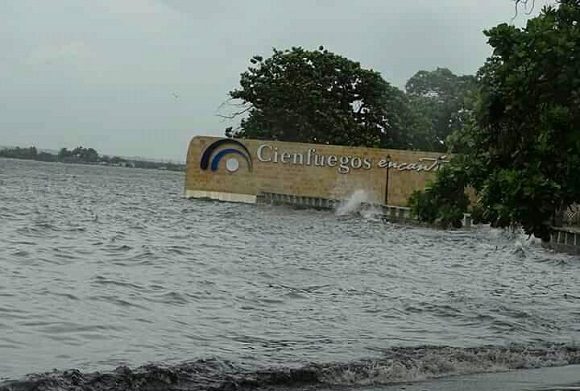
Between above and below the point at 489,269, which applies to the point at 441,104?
above

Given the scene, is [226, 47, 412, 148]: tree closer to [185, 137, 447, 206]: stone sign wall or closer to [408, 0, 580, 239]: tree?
[185, 137, 447, 206]: stone sign wall

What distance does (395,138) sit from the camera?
65.8m

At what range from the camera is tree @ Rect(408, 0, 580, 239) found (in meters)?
10.0

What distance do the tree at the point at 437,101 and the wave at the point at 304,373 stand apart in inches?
1788

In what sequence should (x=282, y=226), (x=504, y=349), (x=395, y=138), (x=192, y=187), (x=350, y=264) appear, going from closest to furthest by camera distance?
(x=504, y=349)
(x=350, y=264)
(x=282, y=226)
(x=192, y=187)
(x=395, y=138)

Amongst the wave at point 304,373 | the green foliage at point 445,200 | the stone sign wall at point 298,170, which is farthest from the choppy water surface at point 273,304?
the stone sign wall at point 298,170

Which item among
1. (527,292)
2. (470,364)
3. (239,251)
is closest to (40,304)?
(470,364)

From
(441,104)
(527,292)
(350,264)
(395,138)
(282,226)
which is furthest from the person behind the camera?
(441,104)

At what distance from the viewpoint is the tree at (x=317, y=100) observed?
6128cm

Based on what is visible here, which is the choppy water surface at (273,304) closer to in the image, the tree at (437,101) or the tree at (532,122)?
the tree at (532,122)

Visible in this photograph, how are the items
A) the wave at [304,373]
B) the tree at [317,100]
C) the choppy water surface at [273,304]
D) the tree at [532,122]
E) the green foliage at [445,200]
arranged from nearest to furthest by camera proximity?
1. the wave at [304,373]
2. the tree at [532,122]
3. the choppy water surface at [273,304]
4. the green foliage at [445,200]
5. the tree at [317,100]

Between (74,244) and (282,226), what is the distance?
1422 centimetres

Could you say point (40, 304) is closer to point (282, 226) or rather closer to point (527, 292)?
point (527, 292)

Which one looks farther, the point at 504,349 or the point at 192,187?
the point at 192,187
